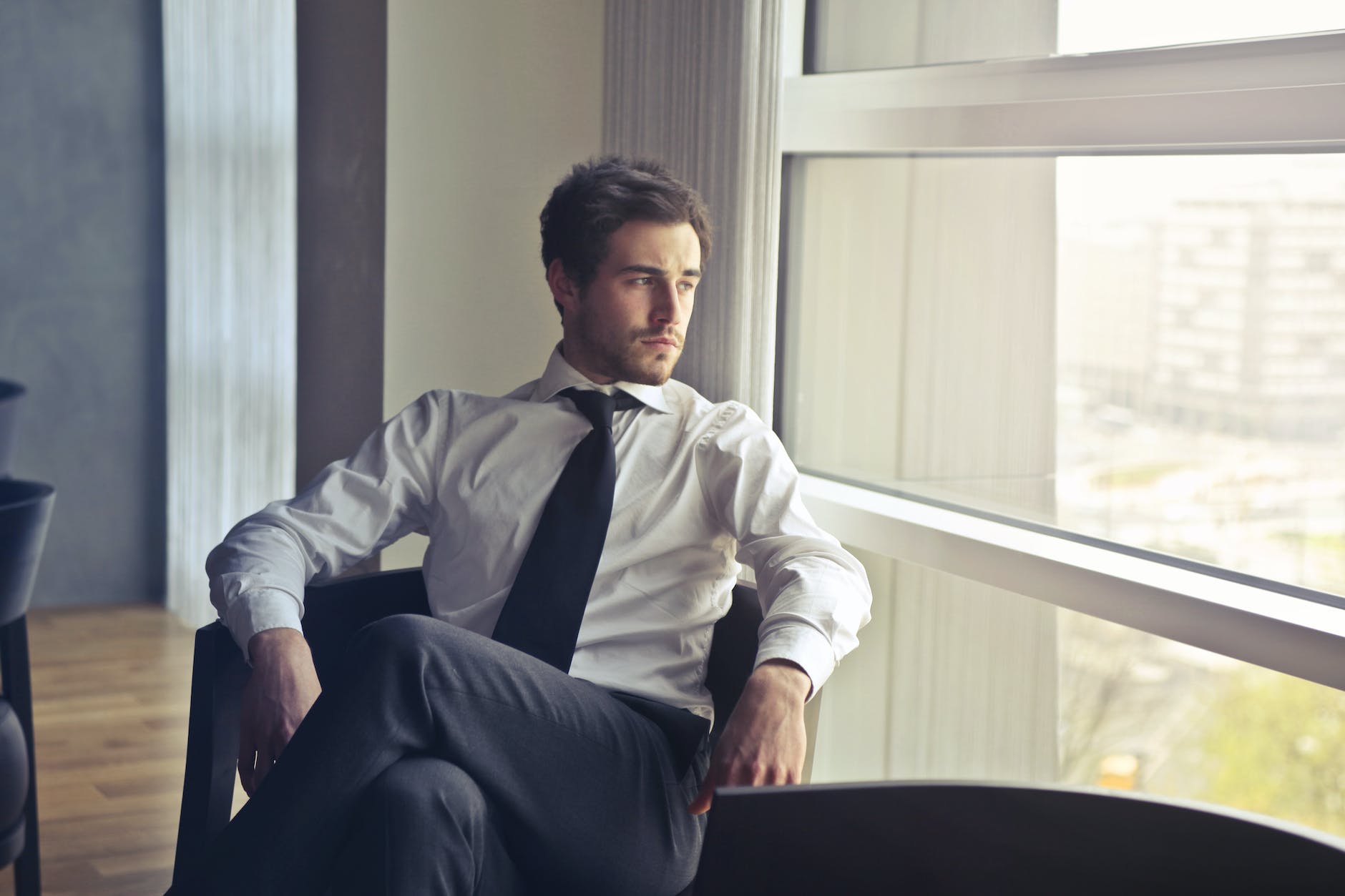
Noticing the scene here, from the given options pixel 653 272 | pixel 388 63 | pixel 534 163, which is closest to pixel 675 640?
pixel 653 272

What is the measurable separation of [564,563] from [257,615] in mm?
425

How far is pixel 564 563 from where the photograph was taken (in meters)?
1.90

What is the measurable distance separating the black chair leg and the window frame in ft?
4.65

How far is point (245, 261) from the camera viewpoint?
14.0ft

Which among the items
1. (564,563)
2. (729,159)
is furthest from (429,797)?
(729,159)

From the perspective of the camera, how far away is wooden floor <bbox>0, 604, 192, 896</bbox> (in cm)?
277

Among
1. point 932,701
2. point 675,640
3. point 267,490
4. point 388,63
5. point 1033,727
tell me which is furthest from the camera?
point 267,490

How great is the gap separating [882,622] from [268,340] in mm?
2470

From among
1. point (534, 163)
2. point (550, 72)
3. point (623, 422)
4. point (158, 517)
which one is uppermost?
point (550, 72)

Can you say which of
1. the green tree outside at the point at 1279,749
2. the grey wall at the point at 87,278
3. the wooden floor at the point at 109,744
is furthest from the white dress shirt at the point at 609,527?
the grey wall at the point at 87,278

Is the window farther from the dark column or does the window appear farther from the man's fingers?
the man's fingers

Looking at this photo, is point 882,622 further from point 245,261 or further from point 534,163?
point 245,261

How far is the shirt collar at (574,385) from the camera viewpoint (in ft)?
6.75

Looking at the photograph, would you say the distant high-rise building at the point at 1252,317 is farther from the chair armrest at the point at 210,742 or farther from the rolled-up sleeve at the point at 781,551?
the chair armrest at the point at 210,742
